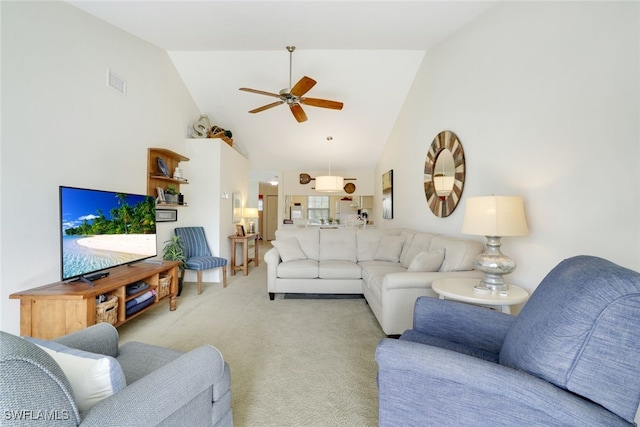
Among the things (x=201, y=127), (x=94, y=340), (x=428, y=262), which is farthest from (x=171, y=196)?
(x=428, y=262)

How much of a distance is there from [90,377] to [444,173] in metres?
3.36

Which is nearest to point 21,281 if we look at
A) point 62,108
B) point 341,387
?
point 62,108

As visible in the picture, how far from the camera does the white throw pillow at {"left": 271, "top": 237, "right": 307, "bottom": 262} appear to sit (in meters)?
3.56

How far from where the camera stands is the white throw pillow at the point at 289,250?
3.56 meters

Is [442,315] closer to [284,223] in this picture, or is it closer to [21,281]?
[21,281]

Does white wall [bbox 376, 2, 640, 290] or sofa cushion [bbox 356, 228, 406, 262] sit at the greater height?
white wall [bbox 376, 2, 640, 290]

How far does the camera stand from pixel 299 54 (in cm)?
364

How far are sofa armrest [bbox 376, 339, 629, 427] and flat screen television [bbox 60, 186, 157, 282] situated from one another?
2.29 metres

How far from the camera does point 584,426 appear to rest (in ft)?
2.57

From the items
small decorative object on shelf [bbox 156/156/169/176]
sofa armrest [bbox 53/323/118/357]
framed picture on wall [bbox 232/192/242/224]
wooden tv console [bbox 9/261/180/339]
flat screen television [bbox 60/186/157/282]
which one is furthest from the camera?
framed picture on wall [bbox 232/192/242/224]

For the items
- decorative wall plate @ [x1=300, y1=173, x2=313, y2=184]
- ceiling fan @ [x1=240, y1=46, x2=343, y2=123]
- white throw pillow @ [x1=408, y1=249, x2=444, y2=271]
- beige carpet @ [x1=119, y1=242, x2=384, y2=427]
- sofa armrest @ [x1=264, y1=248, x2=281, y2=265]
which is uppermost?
ceiling fan @ [x1=240, y1=46, x2=343, y2=123]

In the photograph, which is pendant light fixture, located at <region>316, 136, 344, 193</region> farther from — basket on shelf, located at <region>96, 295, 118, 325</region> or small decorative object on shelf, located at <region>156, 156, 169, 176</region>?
basket on shelf, located at <region>96, 295, 118, 325</region>

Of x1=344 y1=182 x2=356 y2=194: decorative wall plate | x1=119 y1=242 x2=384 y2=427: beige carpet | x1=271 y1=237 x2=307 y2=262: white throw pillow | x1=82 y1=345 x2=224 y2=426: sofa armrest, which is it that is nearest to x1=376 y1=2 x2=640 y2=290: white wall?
x1=119 y1=242 x2=384 y2=427: beige carpet

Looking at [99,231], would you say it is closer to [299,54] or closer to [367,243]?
[367,243]
